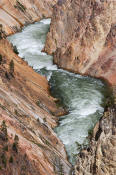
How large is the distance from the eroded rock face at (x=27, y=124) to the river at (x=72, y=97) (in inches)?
36.0

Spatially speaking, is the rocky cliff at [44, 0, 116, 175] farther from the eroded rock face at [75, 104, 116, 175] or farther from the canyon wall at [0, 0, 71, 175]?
the eroded rock face at [75, 104, 116, 175]

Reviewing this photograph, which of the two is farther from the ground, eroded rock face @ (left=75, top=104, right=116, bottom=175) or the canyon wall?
the canyon wall

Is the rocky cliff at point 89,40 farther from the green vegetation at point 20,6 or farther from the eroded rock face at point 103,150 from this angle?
the green vegetation at point 20,6

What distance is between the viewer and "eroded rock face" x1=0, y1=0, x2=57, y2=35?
62.9m

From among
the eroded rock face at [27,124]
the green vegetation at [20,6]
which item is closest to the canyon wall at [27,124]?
the eroded rock face at [27,124]

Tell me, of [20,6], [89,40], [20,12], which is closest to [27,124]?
[89,40]

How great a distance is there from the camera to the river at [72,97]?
77.7 ft

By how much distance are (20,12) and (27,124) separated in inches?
2173

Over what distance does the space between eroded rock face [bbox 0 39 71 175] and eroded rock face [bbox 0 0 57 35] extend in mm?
31215

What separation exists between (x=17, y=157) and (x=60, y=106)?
575 inches

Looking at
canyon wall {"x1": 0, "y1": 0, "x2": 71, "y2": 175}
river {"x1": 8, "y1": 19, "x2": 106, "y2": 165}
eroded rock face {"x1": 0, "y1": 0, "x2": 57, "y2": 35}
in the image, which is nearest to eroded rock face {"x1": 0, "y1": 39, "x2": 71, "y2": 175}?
canyon wall {"x1": 0, "y1": 0, "x2": 71, "y2": 175}

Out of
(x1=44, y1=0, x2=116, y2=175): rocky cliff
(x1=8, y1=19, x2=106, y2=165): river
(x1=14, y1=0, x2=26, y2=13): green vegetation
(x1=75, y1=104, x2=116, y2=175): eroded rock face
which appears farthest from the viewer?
(x1=14, y1=0, x2=26, y2=13): green vegetation

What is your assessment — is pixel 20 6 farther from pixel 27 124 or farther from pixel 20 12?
pixel 27 124

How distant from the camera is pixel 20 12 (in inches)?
2827
